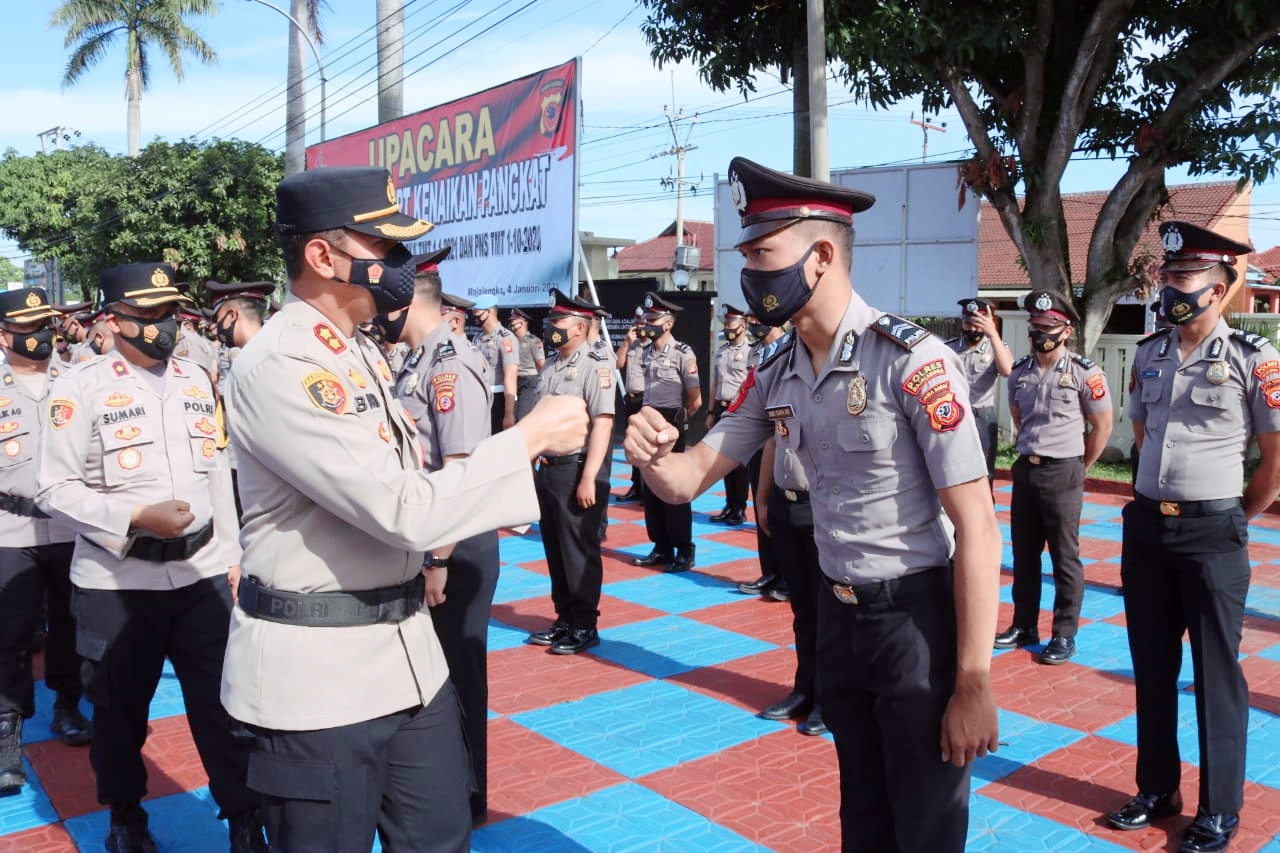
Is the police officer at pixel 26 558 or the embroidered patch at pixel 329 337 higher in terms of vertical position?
the embroidered patch at pixel 329 337

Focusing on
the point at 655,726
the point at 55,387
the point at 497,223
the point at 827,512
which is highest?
the point at 497,223

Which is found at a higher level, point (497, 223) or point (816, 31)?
point (816, 31)

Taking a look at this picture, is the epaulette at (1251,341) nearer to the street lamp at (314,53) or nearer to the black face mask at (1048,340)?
the black face mask at (1048,340)

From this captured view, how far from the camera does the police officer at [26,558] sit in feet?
15.4

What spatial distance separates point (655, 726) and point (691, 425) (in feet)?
37.3

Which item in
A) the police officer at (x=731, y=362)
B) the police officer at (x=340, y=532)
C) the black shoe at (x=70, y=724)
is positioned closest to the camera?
the police officer at (x=340, y=532)

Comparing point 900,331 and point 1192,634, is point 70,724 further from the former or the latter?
point 1192,634

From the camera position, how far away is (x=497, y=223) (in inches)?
516

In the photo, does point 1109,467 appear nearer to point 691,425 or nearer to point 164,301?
point 691,425

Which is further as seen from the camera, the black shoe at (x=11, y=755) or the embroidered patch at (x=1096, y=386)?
the embroidered patch at (x=1096, y=386)

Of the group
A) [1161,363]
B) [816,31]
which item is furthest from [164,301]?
[816,31]

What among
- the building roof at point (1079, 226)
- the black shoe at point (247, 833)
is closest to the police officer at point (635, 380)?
the black shoe at point (247, 833)

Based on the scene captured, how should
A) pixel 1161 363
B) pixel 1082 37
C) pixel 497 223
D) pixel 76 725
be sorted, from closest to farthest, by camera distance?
pixel 1161 363 → pixel 76 725 → pixel 1082 37 → pixel 497 223

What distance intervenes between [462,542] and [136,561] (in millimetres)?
1175
